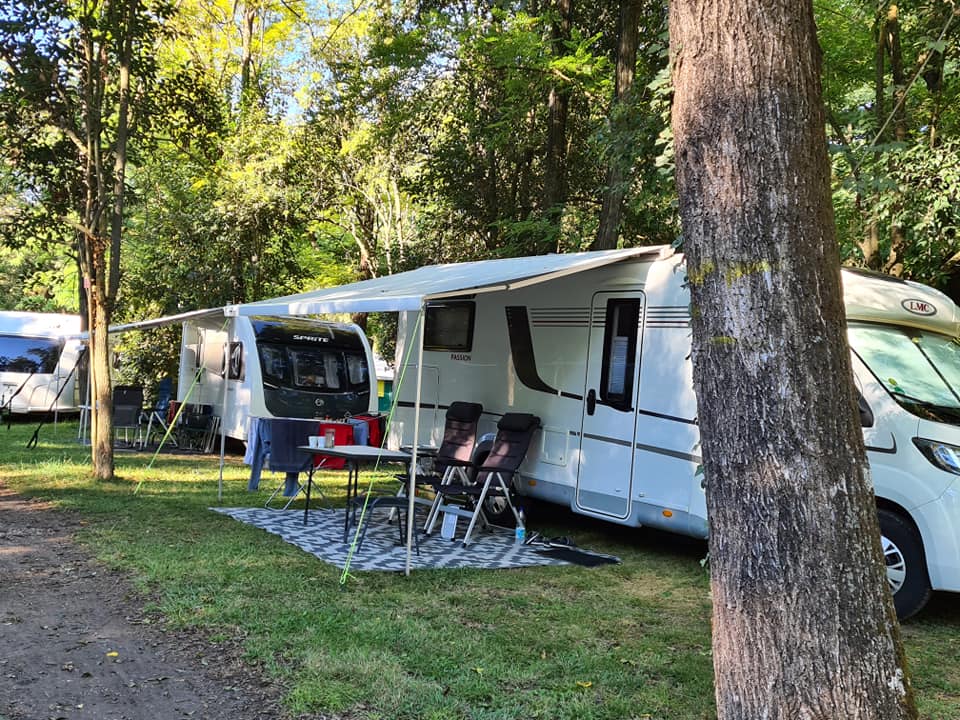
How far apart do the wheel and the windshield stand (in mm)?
741

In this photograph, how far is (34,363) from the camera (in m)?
18.6

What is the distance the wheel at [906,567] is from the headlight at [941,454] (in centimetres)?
43

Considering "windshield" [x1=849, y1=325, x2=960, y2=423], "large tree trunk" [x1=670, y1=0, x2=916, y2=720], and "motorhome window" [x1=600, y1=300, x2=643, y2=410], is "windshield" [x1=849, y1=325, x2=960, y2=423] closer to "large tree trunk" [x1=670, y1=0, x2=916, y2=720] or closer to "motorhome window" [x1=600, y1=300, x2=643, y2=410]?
"motorhome window" [x1=600, y1=300, x2=643, y2=410]

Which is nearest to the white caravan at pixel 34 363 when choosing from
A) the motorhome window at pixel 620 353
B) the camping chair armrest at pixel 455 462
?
the camping chair armrest at pixel 455 462

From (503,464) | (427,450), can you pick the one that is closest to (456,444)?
(427,450)

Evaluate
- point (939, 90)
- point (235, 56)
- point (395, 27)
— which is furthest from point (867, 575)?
point (235, 56)

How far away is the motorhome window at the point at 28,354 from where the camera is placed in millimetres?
18438

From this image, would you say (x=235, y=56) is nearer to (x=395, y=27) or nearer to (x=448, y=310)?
(x=395, y=27)

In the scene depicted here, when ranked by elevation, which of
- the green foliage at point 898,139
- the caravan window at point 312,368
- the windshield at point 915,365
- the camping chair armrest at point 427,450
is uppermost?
the green foliage at point 898,139

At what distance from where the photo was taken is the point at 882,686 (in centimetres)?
254

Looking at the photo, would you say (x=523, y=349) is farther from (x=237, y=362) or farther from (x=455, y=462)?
(x=237, y=362)

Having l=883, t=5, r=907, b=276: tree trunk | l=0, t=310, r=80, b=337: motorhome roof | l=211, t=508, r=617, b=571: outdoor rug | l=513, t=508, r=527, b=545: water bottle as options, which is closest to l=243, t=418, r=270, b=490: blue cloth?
l=211, t=508, r=617, b=571: outdoor rug

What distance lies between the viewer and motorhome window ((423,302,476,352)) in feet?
31.6

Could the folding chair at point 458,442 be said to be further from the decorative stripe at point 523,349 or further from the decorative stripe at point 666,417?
the decorative stripe at point 666,417
